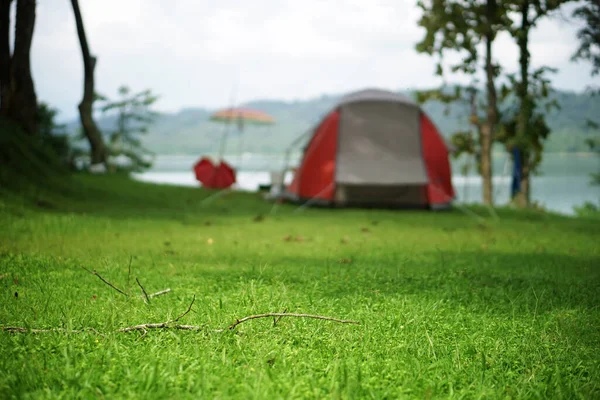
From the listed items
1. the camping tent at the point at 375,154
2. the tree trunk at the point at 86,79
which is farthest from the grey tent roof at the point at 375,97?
the tree trunk at the point at 86,79

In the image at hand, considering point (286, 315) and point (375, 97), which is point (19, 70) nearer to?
point (375, 97)

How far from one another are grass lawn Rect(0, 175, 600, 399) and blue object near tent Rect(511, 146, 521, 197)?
7.41 metres

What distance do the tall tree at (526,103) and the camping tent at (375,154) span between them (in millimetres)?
2526

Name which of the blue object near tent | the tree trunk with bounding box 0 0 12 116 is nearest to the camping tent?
the blue object near tent

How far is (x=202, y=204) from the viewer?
10.0 meters

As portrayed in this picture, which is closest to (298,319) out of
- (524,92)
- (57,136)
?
(524,92)

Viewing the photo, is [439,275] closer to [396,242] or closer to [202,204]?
[396,242]

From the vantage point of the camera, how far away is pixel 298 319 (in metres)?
2.48

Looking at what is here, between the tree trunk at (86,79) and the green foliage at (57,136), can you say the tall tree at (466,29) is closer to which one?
the tree trunk at (86,79)

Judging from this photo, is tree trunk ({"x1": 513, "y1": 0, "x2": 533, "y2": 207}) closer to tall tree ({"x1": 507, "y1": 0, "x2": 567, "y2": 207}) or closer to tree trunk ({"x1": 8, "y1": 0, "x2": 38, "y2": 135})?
tall tree ({"x1": 507, "y1": 0, "x2": 567, "y2": 207})

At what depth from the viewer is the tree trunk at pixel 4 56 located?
8625 millimetres

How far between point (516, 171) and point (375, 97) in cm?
462

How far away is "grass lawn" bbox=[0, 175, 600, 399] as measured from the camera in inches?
73.3

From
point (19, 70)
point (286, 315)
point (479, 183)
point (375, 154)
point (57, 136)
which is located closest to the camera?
point (286, 315)
